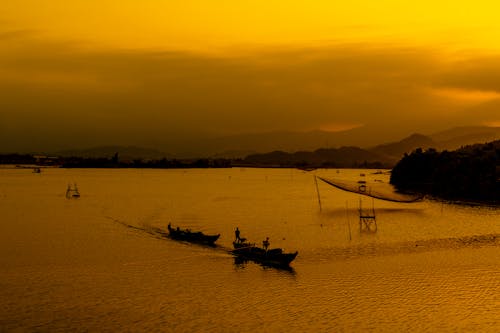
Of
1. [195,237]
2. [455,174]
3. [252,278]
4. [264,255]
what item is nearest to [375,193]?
[455,174]

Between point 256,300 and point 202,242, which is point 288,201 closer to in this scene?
point 202,242

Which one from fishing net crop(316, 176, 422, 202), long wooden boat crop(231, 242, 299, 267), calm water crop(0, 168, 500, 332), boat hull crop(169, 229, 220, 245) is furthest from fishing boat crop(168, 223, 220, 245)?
fishing net crop(316, 176, 422, 202)

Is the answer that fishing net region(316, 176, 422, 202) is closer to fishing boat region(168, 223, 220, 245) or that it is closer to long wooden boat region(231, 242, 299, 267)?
fishing boat region(168, 223, 220, 245)

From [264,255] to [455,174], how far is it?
102m

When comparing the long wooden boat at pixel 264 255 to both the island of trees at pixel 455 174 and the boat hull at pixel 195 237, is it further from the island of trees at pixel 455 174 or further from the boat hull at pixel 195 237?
the island of trees at pixel 455 174

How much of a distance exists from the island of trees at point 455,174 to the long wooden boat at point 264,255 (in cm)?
7257

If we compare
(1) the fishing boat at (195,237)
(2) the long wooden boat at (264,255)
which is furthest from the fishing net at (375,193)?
(2) the long wooden boat at (264,255)

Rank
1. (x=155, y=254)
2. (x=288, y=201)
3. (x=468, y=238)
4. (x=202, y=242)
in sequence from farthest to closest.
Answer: (x=288, y=201) → (x=468, y=238) → (x=202, y=242) → (x=155, y=254)

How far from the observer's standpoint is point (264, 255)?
48156mm

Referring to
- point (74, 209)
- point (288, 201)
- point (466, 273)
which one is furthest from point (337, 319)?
point (288, 201)

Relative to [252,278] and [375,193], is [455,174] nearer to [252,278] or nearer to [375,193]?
[375,193]

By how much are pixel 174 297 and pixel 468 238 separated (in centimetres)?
3878

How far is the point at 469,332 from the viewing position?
31.5m

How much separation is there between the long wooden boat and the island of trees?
72572 mm
